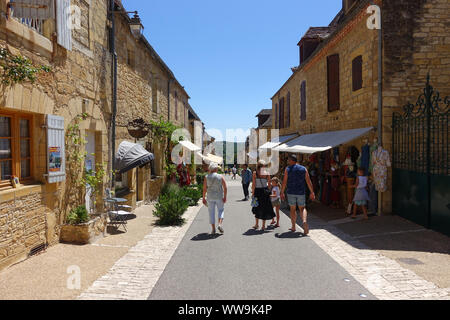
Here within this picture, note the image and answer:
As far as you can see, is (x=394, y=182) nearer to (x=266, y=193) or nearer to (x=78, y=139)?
(x=266, y=193)

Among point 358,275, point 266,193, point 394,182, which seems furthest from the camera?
point 394,182

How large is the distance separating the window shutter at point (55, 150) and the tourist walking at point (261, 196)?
3822 mm

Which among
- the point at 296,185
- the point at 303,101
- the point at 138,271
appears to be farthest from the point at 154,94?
the point at 138,271

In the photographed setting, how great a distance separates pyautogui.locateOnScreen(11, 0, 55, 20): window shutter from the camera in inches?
195

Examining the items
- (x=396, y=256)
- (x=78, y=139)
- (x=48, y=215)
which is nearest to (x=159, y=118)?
(x=78, y=139)

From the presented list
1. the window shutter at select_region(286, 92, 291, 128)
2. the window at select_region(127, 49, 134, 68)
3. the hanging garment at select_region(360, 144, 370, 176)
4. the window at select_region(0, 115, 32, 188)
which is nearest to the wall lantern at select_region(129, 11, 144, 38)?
the window at select_region(127, 49, 134, 68)

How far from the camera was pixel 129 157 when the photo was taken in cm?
889

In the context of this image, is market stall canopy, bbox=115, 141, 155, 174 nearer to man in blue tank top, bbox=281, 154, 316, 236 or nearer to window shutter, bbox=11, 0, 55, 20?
man in blue tank top, bbox=281, 154, 316, 236

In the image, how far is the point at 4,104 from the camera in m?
4.52

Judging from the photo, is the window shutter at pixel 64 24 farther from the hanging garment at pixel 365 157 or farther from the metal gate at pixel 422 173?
the hanging garment at pixel 365 157

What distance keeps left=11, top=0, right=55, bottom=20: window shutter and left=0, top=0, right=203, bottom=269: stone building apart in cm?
1

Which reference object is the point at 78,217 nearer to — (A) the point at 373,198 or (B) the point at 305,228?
(B) the point at 305,228

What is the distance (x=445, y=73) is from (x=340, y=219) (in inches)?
171

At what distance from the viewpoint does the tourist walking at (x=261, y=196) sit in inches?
296
